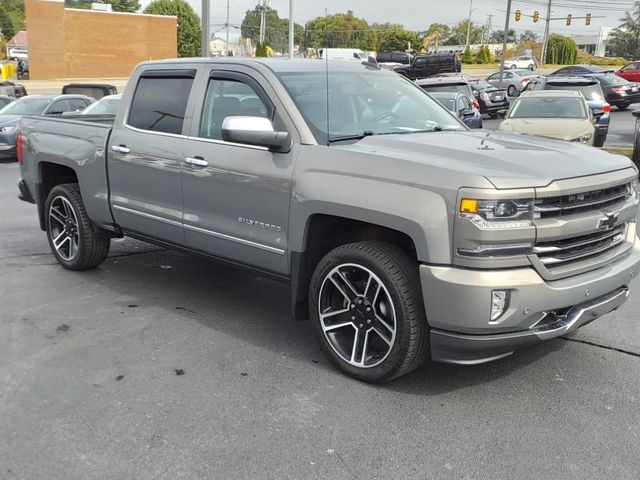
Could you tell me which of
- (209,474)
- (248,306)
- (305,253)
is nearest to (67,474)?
(209,474)

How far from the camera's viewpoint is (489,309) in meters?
3.40

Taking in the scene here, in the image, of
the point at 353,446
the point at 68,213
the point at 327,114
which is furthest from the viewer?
the point at 68,213

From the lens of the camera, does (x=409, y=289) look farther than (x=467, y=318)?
Yes

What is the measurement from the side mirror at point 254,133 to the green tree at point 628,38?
94.1 meters

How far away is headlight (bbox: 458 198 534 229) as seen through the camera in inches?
133

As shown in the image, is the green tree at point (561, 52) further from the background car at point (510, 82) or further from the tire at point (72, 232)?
the tire at point (72, 232)

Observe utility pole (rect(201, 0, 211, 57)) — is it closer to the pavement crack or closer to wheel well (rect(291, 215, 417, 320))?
wheel well (rect(291, 215, 417, 320))

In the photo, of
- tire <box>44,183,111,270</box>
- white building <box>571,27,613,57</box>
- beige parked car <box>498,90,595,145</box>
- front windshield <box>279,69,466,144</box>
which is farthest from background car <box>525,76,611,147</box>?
white building <box>571,27,613,57</box>

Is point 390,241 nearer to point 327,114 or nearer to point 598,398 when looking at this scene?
point 327,114

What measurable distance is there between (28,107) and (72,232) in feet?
38.2

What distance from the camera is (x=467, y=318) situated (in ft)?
11.2

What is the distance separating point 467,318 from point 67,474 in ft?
6.86

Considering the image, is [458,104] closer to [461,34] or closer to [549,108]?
[549,108]

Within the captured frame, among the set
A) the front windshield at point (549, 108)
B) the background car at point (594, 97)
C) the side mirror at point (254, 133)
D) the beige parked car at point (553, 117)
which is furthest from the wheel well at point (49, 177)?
the background car at point (594, 97)
